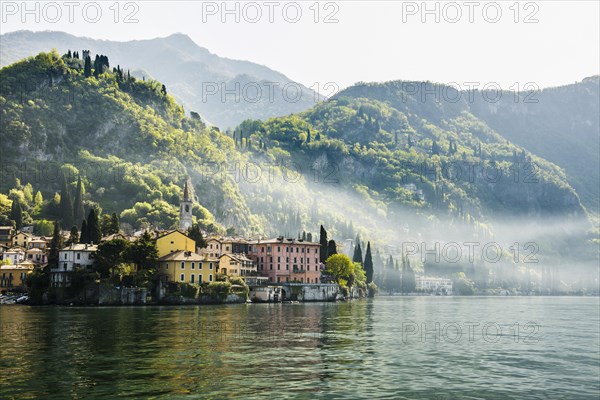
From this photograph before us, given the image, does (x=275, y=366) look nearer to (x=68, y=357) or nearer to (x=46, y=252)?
(x=68, y=357)

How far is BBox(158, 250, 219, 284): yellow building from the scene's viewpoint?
126250mm

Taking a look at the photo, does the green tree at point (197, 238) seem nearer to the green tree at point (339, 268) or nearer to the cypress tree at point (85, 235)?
the cypress tree at point (85, 235)

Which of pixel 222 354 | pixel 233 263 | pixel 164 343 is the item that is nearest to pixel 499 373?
pixel 222 354

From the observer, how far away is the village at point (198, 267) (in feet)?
405

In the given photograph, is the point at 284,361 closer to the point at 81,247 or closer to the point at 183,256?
the point at 183,256

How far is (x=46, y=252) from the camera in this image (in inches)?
5969

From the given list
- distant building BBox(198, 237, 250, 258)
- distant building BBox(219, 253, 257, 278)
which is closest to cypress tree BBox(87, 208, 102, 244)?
distant building BBox(198, 237, 250, 258)

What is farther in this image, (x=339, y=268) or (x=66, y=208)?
(x=66, y=208)

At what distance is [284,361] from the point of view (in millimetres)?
47438

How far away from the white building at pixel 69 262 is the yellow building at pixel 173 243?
13224 mm

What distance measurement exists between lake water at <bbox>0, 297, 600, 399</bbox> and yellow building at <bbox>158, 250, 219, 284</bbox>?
47.9m

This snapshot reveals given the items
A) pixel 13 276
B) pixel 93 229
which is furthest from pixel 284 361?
pixel 13 276

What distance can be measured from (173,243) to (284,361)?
90.0 m

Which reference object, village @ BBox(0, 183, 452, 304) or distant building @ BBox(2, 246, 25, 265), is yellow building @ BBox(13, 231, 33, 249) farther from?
distant building @ BBox(2, 246, 25, 265)
